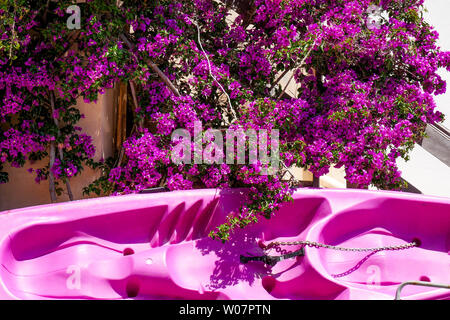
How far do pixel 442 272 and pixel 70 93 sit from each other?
307 cm

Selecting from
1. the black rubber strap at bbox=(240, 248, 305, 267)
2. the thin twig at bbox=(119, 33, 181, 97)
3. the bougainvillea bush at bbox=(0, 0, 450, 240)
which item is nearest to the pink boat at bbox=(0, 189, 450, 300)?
the black rubber strap at bbox=(240, 248, 305, 267)

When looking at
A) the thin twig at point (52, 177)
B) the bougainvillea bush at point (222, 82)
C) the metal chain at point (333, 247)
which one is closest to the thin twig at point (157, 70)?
the bougainvillea bush at point (222, 82)

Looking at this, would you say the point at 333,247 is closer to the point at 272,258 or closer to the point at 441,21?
the point at 272,258

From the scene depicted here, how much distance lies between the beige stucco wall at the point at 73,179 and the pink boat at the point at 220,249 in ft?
3.92

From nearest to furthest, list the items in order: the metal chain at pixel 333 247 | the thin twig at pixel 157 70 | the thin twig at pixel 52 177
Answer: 1. the metal chain at pixel 333 247
2. the thin twig at pixel 157 70
3. the thin twig at pixel 52 177

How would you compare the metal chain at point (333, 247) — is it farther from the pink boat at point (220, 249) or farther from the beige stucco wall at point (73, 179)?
the beige stucco wall at point (73, 179)

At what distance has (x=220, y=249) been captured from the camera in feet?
10.4

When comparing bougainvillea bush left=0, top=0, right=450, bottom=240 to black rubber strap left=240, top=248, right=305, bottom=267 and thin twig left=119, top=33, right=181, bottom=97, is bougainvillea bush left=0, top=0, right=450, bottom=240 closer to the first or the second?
thin twig left=119, top=33, right=181, bottom=97

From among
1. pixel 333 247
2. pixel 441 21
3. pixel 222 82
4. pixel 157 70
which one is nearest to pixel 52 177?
pixel 157 70

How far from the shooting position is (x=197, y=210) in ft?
10.6

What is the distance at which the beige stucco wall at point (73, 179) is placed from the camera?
4.02m

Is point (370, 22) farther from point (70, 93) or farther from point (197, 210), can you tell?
point (70, 93)

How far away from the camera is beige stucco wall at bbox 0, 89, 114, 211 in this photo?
4016 mm
